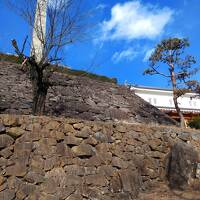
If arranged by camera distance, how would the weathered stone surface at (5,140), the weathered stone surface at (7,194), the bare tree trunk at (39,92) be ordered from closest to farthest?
the weathered stone surface at (7,194), the weathered stone surface at (5,140), the bare tree trunk at (39,92)

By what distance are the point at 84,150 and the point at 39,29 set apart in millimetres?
4447

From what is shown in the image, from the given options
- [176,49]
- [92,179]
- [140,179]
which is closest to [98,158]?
[92,179]

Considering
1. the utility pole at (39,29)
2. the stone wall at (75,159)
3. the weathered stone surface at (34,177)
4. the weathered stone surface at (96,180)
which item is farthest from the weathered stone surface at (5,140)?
the utility pole at (39,29)

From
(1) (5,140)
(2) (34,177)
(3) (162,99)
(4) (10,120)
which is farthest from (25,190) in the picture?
(3) (162,99)

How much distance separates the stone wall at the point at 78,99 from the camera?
10875 mm

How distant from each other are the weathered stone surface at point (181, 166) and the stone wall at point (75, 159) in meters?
0.51

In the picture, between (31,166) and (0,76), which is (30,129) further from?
(0,76)

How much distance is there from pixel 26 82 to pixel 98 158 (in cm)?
551

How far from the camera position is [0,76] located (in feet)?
40.6

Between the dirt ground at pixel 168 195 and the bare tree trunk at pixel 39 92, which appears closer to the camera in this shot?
the dirt ground at pixel 168 195

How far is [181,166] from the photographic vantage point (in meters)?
8.92

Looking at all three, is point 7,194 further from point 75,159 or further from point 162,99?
point 162,99

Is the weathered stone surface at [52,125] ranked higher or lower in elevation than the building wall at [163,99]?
lower

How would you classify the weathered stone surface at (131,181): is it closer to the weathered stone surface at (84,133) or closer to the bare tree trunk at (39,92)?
the weathered stone surface at (84,133)
